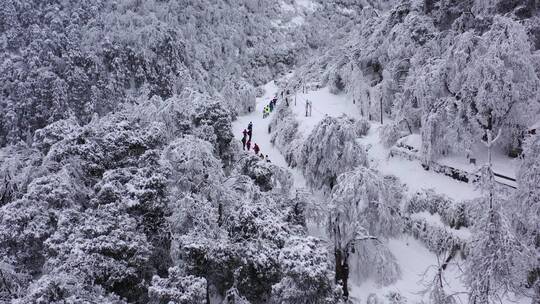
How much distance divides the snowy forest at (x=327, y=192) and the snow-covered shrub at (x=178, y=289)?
0.05 metres

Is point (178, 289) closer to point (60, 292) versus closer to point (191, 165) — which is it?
point (60, 292)

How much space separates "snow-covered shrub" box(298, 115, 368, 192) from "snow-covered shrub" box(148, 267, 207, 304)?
1028 centimetres

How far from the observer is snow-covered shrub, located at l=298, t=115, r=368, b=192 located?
21.5 meters

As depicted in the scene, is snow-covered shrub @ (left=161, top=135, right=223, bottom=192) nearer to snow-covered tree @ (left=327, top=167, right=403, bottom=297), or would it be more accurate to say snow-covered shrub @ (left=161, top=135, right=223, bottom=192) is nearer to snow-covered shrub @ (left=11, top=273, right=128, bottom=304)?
snow-covered tree @ (left=327, top=167, right=403, bottom=297)

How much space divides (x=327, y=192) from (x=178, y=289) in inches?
436

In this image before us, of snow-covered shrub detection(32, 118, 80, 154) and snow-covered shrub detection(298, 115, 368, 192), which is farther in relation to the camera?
snow-covered shrub detection(32, 118, 80, 154)

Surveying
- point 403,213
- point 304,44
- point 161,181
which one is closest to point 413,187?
point 403,213

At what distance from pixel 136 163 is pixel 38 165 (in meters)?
6.13

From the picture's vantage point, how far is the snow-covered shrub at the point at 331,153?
21516 mm

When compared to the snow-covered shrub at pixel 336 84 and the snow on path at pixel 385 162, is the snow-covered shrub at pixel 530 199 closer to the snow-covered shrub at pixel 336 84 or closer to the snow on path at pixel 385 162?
the snow on path at pixel 385 162

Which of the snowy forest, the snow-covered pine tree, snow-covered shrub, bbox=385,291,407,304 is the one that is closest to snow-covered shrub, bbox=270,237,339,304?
the snowy forest

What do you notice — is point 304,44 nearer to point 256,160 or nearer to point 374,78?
point 374,78

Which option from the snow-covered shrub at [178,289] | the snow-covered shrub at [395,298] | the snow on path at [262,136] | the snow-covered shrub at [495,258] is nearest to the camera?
the snow-covered shrub at [495,258]

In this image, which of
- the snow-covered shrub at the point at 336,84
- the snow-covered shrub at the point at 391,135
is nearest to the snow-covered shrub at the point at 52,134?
the snow-covered shrub at the point at 391,135
